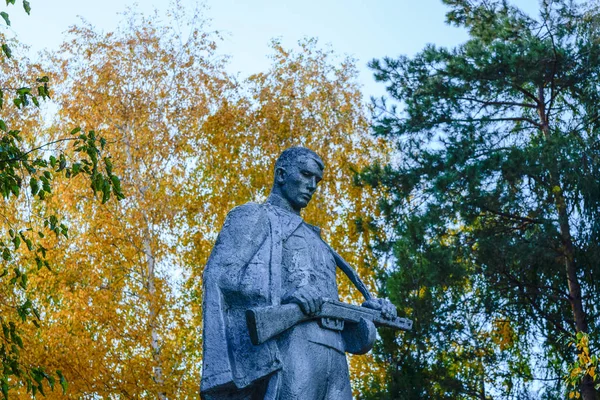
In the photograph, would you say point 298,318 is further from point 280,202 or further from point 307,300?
point 280,202

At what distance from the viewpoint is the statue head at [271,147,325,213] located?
20.0 ft

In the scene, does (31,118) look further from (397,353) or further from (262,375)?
(262,375)

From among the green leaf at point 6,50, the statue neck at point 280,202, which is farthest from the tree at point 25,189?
the statue neck at point 280,202

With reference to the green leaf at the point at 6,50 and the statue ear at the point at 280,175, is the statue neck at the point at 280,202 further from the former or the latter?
the green leaf at the point at 6,50

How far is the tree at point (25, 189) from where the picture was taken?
24.8 ft

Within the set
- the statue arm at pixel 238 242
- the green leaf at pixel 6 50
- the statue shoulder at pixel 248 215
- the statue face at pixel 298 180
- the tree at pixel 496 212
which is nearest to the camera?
the statue arm at pixel 238 242

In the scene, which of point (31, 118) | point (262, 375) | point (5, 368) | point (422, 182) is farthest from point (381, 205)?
point (262, 375)

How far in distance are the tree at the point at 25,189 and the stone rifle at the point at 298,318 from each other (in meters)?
2.45

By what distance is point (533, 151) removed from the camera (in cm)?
1491

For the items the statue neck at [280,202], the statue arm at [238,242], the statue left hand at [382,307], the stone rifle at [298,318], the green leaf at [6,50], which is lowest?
the stone rifle at [298,318]

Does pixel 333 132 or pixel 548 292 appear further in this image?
pixel 333 132

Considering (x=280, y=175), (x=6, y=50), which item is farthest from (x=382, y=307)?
(x=6, y=50)

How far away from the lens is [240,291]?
5.52m

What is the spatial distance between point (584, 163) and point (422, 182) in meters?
2.43
